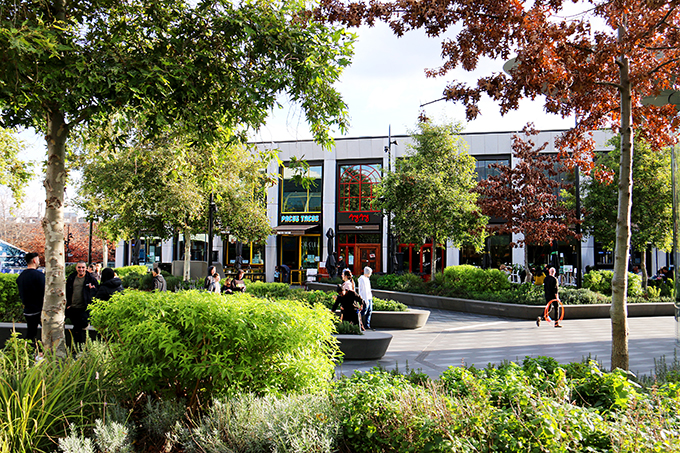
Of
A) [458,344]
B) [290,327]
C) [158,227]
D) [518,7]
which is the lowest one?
[458,344]

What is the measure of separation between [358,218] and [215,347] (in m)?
28.9

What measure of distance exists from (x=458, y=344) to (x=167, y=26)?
8.41 metres

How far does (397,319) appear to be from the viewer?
12695mm

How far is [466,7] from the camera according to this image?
548 centimetres

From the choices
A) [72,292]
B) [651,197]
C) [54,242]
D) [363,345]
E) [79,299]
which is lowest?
[363,345]

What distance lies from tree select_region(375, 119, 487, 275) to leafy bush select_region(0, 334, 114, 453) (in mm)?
16930

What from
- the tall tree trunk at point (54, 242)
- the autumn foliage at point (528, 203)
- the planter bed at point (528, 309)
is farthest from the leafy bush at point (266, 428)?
the autumn foliage at point (528, 203)

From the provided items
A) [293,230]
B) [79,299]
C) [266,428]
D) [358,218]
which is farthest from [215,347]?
[358,218]

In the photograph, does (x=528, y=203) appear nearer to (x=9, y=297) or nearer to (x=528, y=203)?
(x=528, y=203)

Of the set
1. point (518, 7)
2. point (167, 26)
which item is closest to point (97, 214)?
point (167, 26)

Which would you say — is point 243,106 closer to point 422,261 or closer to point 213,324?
point 213,324

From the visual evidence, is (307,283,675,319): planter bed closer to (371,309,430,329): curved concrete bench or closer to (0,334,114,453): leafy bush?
(371,309,430,329): curved concrete bench

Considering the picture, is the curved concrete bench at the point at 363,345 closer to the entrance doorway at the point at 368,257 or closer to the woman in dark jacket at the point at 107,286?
the woman in dark jacket at the point at 107,286

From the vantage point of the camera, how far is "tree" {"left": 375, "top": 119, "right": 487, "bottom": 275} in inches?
778
